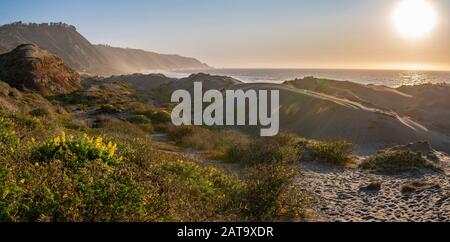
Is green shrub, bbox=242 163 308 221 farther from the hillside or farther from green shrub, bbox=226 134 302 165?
the hillside

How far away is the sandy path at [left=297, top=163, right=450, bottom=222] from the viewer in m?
12.4

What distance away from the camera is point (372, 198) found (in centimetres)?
1484

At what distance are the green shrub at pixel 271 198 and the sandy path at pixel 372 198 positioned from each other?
114 centimetres

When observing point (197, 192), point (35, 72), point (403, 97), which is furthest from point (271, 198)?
point (403, 97)

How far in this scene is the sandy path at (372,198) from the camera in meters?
12.4

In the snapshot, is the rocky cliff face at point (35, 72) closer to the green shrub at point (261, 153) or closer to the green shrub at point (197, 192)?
the green shrub at point (261, 153)

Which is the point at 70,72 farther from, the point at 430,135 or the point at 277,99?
the point at 430,135

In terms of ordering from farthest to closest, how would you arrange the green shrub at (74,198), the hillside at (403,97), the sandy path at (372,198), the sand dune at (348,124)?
the hillside at (403,97) < the sand dune at (348,124) < the sandy path at (372,198) < the green shrub at (74,198)

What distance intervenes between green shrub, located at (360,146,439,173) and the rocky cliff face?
4626 centimetres

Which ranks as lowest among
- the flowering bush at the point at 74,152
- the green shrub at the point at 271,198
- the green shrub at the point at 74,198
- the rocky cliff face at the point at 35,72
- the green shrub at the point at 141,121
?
the green shrub at the point at 141,121

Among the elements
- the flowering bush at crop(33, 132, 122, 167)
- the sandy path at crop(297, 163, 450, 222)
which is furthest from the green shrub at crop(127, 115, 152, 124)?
the flowering bush at crop(33, 132, 122, 167)

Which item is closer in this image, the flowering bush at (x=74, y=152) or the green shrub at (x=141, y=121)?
the flowering bush at (x=74, y=152)
